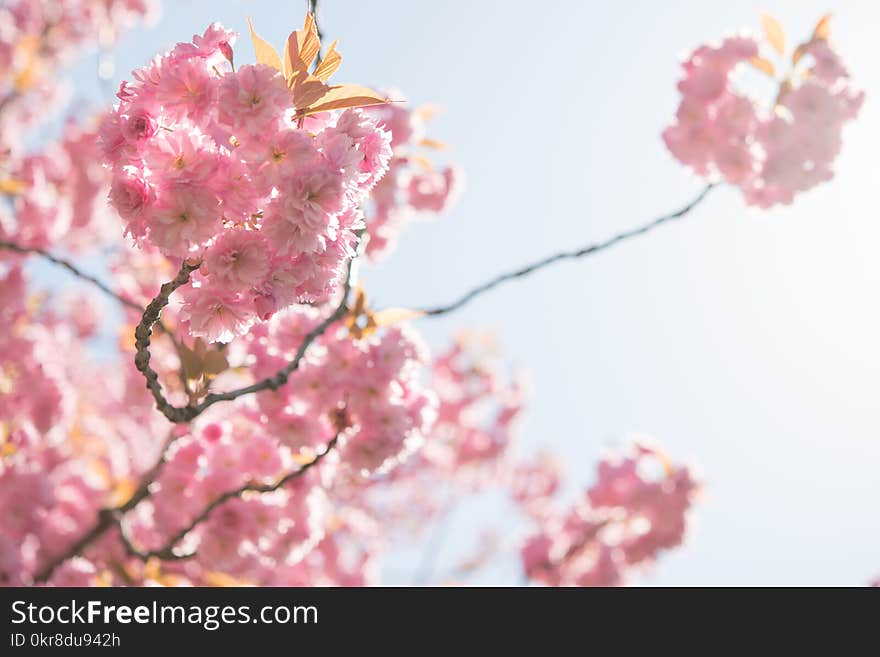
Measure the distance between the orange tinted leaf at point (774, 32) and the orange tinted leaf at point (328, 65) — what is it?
2133mm

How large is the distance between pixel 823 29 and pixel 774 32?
173 mm

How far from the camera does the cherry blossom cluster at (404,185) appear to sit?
11.5 ft

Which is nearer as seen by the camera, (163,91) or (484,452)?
(163,91)

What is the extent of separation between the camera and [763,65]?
2914 millimetres

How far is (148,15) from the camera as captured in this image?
6.55 m

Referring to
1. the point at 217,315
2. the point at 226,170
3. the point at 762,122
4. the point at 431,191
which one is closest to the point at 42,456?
the point at 431,191

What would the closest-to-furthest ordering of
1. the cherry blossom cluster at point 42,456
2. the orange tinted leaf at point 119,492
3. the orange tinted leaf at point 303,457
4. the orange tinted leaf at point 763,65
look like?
1. the orange tinted leaf at point 303,457
2. the orange tinted leaf at point 763,65
3. the cherry blossom cluster at point 42,456
4. the orange tinted leaf at point 119,492

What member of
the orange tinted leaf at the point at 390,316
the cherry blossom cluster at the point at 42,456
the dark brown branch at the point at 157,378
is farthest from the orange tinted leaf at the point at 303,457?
the cherry blossom cluster at the point at 42,456

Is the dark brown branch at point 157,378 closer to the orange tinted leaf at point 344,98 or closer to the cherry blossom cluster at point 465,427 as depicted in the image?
the orange tinted leaf at point 344,98
